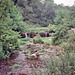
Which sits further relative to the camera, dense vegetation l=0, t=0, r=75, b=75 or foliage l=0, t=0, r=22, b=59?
foliage l=0, t=0, r=22, b=59

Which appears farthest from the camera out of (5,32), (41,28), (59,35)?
(41,28)

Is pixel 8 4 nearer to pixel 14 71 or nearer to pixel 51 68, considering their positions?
pixel 14 71

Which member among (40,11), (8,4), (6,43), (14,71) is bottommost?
(14,71)

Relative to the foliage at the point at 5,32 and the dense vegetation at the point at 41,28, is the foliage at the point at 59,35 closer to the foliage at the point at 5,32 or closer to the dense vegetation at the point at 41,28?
the dense vegetation at the point at 41,28

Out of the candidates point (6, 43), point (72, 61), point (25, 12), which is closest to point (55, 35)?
point (6, 43)

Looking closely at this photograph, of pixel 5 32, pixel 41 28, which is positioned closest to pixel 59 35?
pixel 5 32

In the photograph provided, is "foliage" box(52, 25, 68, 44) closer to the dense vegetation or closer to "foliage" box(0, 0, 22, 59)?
the dense vegetation

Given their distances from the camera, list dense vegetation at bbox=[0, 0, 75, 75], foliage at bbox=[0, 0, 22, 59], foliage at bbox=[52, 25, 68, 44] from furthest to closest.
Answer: foliage at bbox=[52, 25, 68, 44] → foliage at bbox=[0, 0, 22, 59] → dense vegetation at bbox=[0, 0, 75, 75]

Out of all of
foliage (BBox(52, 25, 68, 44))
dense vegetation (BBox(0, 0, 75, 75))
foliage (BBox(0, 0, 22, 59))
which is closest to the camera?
dense vegetation (BBox(0, 0, 75, 75))

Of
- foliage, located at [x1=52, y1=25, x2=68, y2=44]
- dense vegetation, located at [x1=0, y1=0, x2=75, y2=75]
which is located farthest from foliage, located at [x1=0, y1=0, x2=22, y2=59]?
foliage, located at [x1=52, y1=25, x2=68, y2=44]

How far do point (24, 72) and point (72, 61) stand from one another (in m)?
2.35

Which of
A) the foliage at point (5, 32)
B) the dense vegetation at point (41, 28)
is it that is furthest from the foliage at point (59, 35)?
the foliage at point (5, 32)

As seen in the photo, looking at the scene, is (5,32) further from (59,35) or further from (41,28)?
(41,28)

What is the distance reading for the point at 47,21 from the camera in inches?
1719
